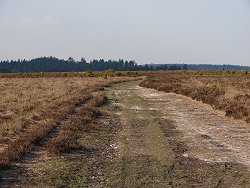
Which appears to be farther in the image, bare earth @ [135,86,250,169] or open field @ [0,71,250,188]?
bare earth @ [135,86,250,169]

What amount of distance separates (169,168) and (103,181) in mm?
2019

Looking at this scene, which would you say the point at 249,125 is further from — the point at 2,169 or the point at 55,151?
the point at 2,169

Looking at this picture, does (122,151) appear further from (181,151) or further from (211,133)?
(211,133)

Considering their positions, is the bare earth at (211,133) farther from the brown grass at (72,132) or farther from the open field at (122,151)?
the brown grass at (72,132)

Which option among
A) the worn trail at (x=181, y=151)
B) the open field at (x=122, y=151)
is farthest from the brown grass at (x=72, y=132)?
the worn trail at (x=181, y=151)

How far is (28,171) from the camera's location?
370 inches

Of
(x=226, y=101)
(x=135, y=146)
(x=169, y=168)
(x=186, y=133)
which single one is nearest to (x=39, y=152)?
(x=135, y=146)

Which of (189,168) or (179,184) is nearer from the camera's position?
(179,184)

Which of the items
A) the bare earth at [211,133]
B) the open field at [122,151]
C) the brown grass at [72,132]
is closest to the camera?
the open field at [122,151]

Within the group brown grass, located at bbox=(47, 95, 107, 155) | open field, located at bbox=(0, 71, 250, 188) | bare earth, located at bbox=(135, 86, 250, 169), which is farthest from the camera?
bare earth, located at bbox=(135, 86, 250, 169)

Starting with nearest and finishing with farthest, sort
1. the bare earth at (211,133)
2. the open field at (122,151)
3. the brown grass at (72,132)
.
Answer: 1. the open field at (122,151)
2. the brown grass at (72,132)
3. the bare earth at (211,133)

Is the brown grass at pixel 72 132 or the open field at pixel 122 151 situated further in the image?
the brown grass at pixel 72 132

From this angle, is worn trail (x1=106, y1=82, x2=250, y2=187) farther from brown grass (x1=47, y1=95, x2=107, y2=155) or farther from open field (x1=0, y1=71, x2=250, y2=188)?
brown grass (x1=47, y1=95, x2=107, y2=155)

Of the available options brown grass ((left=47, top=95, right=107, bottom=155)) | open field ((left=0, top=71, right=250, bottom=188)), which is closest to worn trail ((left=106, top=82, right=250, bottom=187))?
open field ((left=0, top=71, right=250, bottom=188))
